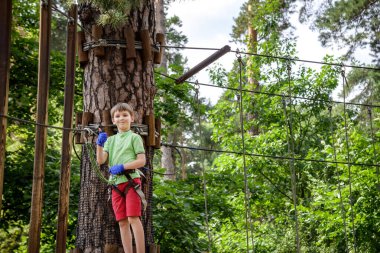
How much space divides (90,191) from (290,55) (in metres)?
6.52

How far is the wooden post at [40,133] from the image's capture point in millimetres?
2217

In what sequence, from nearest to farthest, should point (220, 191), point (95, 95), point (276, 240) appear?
point (95, 95) < point (220, 191) < point (276, 240)

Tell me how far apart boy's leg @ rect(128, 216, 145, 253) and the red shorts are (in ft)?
0.08

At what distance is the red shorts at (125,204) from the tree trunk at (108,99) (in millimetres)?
64

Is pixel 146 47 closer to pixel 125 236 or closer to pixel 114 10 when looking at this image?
pixel 114 10

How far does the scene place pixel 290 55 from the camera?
8422 mm

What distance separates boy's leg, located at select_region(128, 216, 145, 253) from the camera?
223 cm

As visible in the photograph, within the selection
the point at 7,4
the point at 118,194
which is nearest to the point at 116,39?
the point at 7,4

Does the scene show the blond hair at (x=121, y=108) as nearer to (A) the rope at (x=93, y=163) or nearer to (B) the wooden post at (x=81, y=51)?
(A) the rope at (x=93, y=163)

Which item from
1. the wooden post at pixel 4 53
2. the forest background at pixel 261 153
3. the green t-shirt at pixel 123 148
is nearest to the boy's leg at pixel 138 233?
the green t-shirt at pixel 123 148

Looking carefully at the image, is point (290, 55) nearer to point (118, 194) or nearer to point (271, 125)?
point (271, 125)

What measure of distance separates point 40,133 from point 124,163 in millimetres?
362

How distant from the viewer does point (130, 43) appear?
2424 millimetres

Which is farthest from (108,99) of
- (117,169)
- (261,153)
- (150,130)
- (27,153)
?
(261,153)
